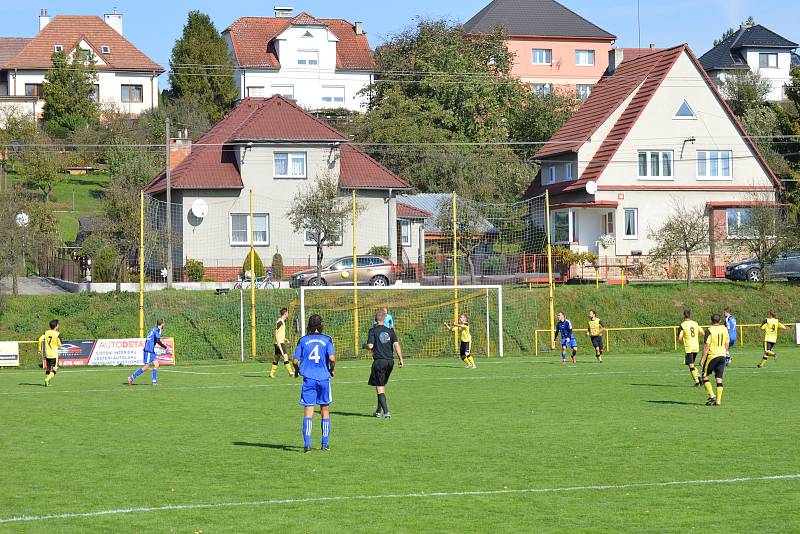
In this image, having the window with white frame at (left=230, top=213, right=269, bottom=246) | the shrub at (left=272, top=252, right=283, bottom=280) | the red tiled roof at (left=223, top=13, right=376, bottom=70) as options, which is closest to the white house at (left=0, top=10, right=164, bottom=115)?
the red tiled roof at (left=223, top=13, right=376, bottom=70)

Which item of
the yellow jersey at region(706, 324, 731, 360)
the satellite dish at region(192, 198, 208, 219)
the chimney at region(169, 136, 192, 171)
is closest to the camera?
the yellow jersey at region(706, 324, 731, 360)

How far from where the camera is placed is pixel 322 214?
1881 inches

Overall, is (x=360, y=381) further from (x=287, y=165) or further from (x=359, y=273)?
(x=287, y=165)

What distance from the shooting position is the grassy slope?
40.7 metres

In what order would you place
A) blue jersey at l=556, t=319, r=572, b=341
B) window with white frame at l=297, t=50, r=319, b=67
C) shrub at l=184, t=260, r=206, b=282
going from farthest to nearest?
1. window with white frame at l=297, t=50, r=319, b=67
2. shrub at l=184, t=260, r=206, b=282
3. blue jersey at l=556, t=319, r=572, b=341

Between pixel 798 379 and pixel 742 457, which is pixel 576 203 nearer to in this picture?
pixel 798 379

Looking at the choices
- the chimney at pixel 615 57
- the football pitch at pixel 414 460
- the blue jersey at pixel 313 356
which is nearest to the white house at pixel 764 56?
the chimney at pixel 615 57

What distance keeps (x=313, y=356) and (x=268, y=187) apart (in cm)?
4037

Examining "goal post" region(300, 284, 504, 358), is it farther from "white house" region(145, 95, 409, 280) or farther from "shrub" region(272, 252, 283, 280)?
"white house" region(145, 95, 409, 280)

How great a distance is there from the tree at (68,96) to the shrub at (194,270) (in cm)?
3772

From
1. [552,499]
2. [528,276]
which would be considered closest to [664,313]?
[528,276]

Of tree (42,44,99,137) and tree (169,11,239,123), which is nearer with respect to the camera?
tree (42,44,99,137)

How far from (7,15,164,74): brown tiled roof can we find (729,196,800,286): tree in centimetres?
5817

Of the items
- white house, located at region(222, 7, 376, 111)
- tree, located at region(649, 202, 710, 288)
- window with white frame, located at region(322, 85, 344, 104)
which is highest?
white house, located at region(222, 7, 376, 111)
